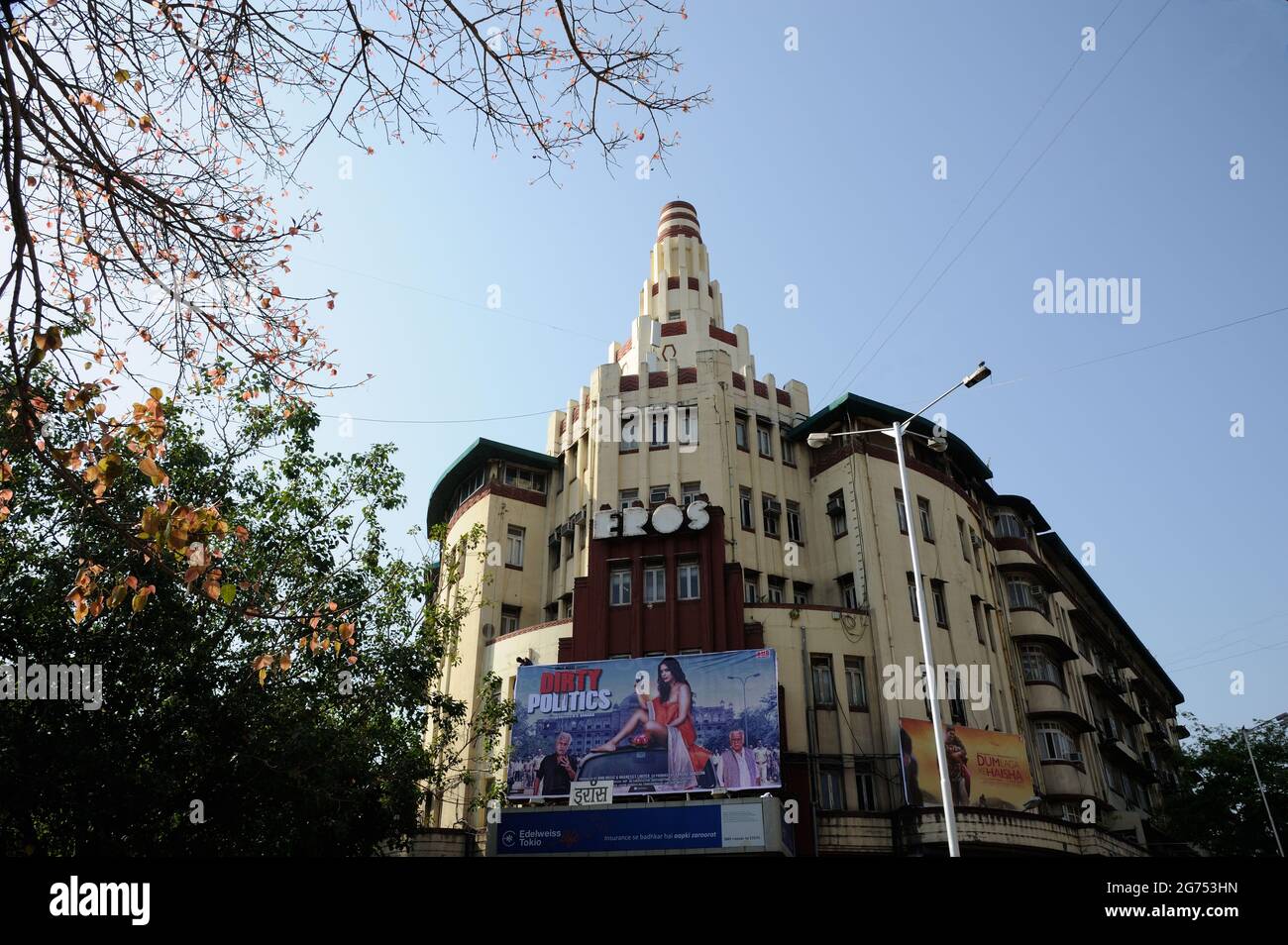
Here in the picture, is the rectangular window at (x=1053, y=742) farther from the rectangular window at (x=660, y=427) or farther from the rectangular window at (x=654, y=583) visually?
the rectangular window at (x=660, y=427)

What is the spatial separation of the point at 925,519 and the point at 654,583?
10950 millimetres

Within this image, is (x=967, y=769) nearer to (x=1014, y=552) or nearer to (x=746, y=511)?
(x=746, y=511)

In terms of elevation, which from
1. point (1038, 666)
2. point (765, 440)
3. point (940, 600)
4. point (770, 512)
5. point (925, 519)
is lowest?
point (1038, 666)

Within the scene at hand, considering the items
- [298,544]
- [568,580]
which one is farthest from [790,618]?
[298,544]

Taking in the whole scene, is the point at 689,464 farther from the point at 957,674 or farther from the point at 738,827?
the point at 738,827

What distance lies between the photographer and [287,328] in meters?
7.15

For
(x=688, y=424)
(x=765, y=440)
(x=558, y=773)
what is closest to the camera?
(x=558, y=773)

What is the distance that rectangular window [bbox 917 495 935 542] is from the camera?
31.2 metres

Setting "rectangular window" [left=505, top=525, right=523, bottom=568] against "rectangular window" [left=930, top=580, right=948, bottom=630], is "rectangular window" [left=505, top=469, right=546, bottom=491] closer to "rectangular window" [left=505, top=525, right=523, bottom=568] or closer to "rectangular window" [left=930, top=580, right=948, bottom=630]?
"rectangular window" [left=505, top=525, right=523, bottom=568]

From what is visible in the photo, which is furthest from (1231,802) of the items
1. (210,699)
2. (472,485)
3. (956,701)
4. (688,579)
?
(210,699)

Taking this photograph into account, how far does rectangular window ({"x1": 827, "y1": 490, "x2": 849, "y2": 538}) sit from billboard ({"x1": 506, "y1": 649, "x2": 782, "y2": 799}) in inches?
346

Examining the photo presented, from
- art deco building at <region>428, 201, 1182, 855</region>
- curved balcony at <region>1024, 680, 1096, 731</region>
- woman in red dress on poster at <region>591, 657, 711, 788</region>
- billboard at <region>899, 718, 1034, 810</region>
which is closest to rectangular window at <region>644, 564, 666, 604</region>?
art deco building at <region>428, 201, 1182, 855</region>

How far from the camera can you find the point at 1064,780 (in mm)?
30750

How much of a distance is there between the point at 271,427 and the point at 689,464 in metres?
17.8
